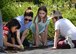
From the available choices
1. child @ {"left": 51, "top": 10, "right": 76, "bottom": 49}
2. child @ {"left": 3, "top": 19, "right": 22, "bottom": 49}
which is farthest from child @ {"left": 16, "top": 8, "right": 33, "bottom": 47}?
child @ {"left": 51, "top": 10, "right": 76, "bottom": 49}

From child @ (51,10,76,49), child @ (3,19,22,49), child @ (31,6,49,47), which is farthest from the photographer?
child @ (31,6,49,47)

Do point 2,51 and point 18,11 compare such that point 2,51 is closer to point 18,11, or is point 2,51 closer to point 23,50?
point 23,50

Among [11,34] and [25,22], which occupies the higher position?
[25,22]

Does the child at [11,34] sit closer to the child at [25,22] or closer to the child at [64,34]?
the child at [25,22]

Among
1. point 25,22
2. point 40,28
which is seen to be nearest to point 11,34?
point 25,22

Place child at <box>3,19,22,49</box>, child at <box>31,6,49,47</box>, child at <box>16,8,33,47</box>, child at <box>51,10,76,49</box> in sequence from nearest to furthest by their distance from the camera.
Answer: child at <box>3,19,22,49</box>
child at <box>51,10,76,49</box>
child at <box>16,8,33,47</box>
child at <box>31,6,49,47</box>

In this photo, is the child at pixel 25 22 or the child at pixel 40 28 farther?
the child at pixel 40 28

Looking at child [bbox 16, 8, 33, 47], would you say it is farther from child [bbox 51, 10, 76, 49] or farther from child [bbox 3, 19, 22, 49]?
child [bbox 51, 10, 76, 49]

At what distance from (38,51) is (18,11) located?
3419mm

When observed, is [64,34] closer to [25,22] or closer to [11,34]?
[25,22]

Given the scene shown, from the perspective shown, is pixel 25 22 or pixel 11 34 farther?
pixel 25 22

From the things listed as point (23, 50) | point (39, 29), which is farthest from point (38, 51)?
point (39, 29)

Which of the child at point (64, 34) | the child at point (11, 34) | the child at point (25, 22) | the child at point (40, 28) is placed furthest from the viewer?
the child at point (40, 28)

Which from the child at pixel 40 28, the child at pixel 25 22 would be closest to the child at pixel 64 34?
the child at pixel 40 28
